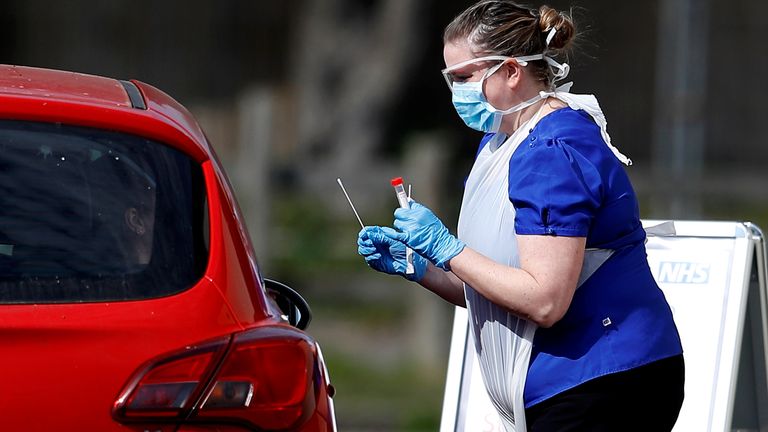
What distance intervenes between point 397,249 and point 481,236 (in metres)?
0.27

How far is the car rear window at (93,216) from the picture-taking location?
9.37 ft

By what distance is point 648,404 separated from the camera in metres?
3.13

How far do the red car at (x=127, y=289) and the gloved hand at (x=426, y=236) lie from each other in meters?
0.34

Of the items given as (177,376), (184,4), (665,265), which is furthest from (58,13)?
(177,376)

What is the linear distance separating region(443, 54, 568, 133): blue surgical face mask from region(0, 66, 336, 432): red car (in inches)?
23.8

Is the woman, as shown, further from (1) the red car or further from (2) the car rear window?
(2) the car rear window

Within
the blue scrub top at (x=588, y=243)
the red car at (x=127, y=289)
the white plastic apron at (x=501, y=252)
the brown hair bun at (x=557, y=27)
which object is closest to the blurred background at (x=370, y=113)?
the brown hair bun at (x=557, y=27)

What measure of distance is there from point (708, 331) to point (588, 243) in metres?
1.13

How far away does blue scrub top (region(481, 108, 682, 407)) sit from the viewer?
2.98 meters

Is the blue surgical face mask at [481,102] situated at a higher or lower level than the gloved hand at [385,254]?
higher

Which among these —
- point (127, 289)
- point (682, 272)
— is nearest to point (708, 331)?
point (682, 272)

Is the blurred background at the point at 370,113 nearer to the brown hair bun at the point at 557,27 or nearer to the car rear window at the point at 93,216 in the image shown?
Answer: the brown hair bun at the point at 557,27

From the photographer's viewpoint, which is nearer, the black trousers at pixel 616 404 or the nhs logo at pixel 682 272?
the black trousers at pixel 616 404

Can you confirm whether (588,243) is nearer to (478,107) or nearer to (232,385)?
(478,107)
